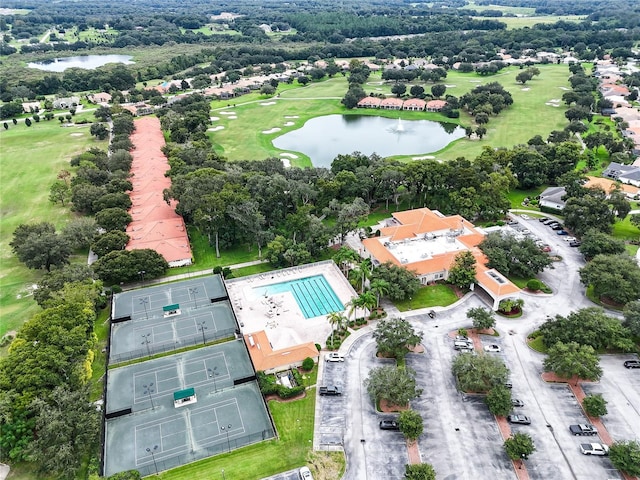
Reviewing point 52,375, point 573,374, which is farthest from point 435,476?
point 52,375

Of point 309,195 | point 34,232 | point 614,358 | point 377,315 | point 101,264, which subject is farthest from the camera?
point 309,195

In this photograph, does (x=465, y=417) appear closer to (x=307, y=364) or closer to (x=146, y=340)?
(x=307, y=364)

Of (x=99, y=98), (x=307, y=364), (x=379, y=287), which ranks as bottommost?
(x=99, y=98)

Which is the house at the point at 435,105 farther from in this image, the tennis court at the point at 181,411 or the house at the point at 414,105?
the tennis court at the point at 181,411

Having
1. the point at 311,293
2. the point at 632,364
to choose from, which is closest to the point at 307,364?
the point at 311,293

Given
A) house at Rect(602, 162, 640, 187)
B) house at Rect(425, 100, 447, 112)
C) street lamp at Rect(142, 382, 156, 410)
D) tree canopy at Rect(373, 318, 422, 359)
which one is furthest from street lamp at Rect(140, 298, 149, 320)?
house at Rect(425, 100, 447, 112)

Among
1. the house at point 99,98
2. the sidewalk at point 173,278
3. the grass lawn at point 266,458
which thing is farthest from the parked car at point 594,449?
the house at point 99,98

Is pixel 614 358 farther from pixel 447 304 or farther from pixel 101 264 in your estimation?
pixel 101 264
